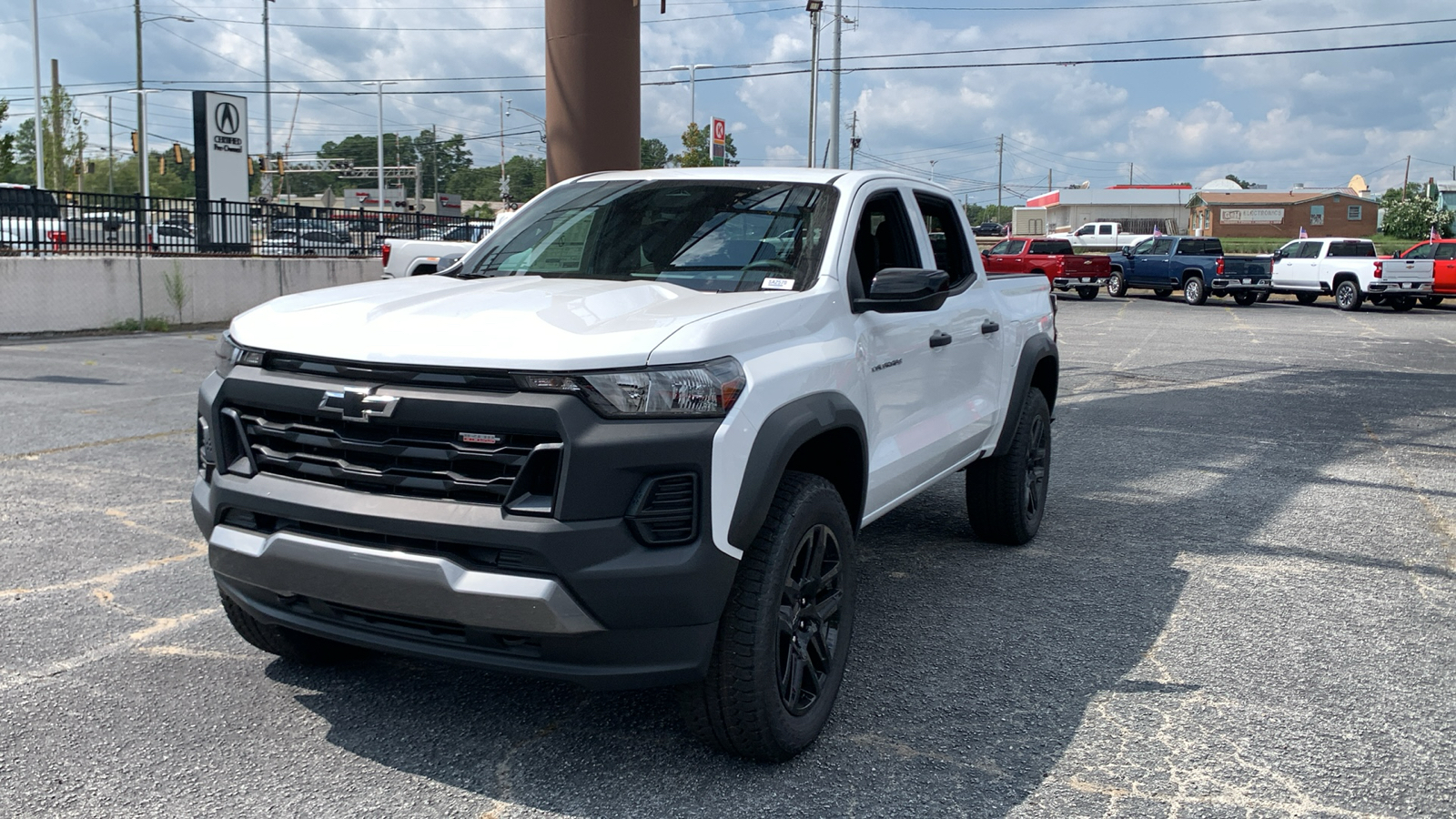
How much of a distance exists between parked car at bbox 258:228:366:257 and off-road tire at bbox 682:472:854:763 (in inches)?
782

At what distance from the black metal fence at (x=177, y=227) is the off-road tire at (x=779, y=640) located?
1527 centimetres

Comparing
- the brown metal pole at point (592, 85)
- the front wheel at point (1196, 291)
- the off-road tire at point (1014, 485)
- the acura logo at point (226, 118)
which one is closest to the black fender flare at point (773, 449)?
the off-road tire at point (1014, 485)

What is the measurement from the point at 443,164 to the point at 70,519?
512 ft

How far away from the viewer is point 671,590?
3.06m

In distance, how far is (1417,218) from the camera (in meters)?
90.2

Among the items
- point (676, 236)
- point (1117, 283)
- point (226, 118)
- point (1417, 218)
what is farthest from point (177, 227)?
point (1417, 218)

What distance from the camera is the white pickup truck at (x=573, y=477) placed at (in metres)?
3.03

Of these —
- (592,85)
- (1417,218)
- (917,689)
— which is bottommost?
(917,689)

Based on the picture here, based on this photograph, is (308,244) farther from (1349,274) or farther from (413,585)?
(1349,274)

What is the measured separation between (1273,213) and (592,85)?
320 feet

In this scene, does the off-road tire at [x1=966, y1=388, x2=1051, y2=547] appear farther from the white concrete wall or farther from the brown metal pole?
the white concrete wall

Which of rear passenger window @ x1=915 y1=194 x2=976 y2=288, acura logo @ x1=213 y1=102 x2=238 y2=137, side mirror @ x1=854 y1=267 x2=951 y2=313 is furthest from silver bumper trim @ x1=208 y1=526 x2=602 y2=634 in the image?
acura logo @ x1=213 y1=102 x2=238 y2=137

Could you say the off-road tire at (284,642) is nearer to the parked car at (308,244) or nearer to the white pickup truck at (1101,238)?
the parked car at (308,244)

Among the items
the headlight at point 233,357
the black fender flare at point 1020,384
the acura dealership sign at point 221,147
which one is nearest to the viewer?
the headlight at point 233,357
